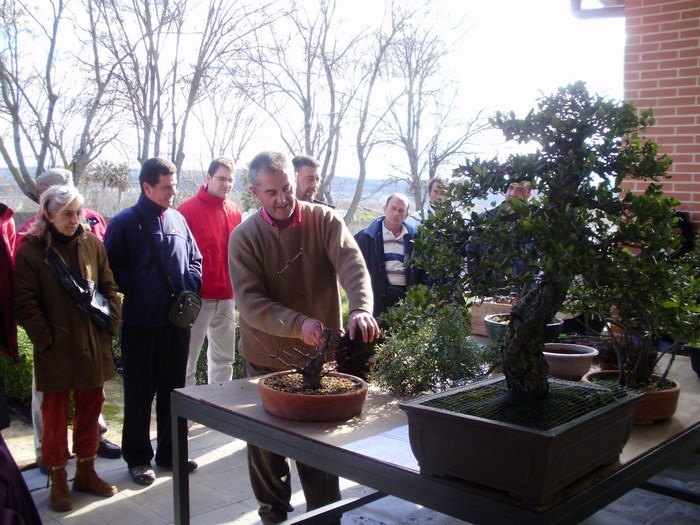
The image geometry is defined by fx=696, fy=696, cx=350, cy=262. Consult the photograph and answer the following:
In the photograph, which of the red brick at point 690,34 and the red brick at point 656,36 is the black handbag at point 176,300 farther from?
the red brick at point 690,34

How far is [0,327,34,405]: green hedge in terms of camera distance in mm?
5047

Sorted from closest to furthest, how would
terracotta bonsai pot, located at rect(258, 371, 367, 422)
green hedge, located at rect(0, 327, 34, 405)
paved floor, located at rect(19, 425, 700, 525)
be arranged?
terracotta bonsai pot, located at rect(258, 371, 367, 422) → paved floor, located at rect(19, 425, 700, 525) → green hedge, located at rect(0, 327, 34, 405)

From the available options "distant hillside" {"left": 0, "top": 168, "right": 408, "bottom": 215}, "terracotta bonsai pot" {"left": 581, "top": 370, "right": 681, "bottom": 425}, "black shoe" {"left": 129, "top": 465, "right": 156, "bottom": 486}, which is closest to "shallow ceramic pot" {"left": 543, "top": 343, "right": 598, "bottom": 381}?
"terracotta bonsai pot" {"left": 581, "top": 370, "right": 681, "bottom": 425}

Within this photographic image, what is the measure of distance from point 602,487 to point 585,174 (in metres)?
0.76

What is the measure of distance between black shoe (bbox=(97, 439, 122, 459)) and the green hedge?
42.0 inches

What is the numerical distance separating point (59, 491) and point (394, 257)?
2762 millimetres

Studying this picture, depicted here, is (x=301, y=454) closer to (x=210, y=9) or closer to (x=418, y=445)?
(x=418, y=445)

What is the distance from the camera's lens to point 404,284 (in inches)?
207

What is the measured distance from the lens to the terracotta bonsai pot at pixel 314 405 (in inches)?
83.3

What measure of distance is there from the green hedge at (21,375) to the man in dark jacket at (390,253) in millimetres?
2556

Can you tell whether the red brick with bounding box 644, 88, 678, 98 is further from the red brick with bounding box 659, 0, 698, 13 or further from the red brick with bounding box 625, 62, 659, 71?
the red brick with bounding box 659, 0, 698, 13

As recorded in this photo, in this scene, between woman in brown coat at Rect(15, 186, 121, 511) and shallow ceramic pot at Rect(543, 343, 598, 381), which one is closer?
shallow ceramic pot at Rect(543, 343, 598, 381)

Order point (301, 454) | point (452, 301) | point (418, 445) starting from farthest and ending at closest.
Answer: point (301, 454), point (452, 301), point (418, 445)

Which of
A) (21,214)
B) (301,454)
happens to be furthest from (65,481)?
(21,214)
